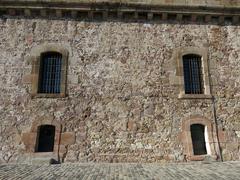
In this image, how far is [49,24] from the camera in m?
9.19

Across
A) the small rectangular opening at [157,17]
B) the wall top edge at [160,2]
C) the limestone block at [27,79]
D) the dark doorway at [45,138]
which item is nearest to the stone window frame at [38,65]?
the limestone block at [27,79]

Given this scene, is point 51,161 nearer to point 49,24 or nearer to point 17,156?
point 17,156

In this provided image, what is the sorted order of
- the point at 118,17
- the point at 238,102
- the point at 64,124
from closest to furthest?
the point at 64,124
the point at 238,102
the point at 118,17

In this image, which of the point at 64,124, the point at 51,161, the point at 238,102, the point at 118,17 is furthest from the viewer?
the point at 118,17

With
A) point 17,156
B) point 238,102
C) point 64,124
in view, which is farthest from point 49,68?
point 238,102

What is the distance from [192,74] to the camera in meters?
9.17

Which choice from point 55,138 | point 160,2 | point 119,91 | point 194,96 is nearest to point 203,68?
point 194,96

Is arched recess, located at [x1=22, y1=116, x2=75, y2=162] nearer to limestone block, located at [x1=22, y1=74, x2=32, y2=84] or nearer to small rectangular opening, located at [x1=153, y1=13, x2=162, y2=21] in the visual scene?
limestone block, located at [x1=22, y1=74, x2=32, y2=84]

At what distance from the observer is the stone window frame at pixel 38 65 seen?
837 centimetres

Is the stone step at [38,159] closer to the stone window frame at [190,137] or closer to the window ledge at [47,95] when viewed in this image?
the window ledge at [47,95]

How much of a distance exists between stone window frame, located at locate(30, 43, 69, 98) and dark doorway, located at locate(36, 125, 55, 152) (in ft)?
3.59

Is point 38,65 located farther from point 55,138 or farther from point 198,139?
point 198,139

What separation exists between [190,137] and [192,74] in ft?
7.97

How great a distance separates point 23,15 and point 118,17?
3.63 m
